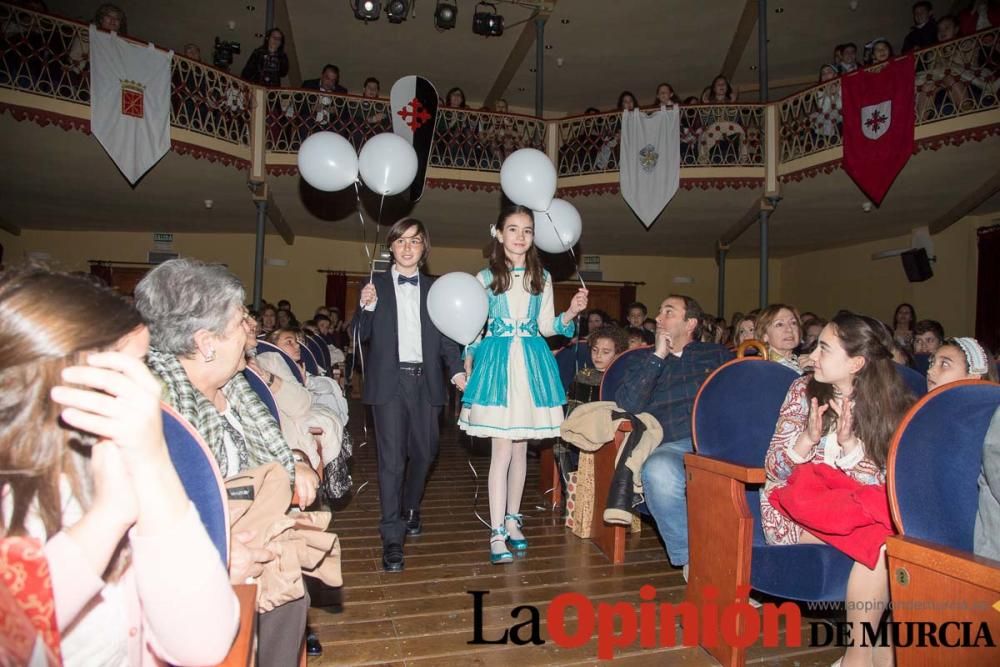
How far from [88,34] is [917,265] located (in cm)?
1193

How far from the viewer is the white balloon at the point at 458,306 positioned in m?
2.78

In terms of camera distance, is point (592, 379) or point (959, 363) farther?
point (592, 379)

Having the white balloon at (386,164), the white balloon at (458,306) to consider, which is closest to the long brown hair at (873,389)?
the white balloon at (458,306)

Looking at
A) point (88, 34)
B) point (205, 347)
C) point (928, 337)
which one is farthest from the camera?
point (88, 34)

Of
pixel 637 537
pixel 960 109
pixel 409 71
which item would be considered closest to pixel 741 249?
pixel 960 109

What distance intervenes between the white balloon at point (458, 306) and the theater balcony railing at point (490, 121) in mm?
6587

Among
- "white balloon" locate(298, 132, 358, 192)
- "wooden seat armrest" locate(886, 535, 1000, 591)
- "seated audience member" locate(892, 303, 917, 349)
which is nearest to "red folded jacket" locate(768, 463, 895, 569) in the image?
"wooden seat armrest" locate(886, 535, 1000, 591)

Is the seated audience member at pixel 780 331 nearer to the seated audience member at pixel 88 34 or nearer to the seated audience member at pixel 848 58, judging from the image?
the seated audience member at pixel 848 58

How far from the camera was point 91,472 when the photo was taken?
0.83 metres

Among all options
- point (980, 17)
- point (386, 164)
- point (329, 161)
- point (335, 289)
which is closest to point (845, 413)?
point (386, 164)

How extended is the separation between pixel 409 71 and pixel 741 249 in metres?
7.50

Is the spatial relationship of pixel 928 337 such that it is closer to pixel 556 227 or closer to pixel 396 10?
pixel 556 227

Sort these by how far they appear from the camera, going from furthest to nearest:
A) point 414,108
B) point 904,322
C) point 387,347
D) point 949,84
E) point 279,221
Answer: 1. point 279,221
2. point 904,322
3. point 949,84
4. point 414,108
5. point 387,347

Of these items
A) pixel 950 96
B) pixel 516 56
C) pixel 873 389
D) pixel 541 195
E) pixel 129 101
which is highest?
pixel 516 56
